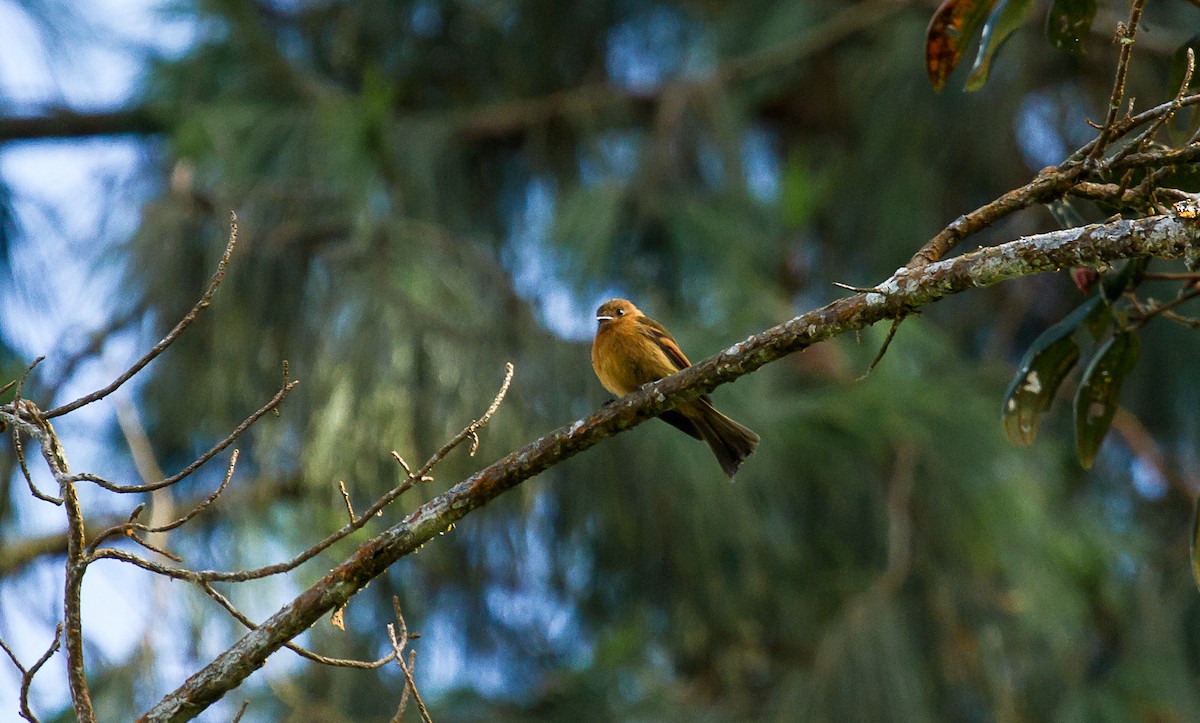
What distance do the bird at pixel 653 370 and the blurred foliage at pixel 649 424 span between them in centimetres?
82

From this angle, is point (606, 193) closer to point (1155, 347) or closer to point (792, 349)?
point (1155, 347)

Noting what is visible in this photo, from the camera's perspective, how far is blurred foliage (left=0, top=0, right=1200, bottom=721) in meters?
5.73

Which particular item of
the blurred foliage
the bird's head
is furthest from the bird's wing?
the blurred foliage

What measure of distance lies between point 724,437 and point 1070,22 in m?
1.78

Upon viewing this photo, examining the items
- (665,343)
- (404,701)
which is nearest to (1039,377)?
(404,701)

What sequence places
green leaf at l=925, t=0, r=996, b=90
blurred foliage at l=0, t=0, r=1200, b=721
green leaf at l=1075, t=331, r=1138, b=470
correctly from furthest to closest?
blurred foliage at l=0, t=0, r=1200, b=721 < green leaf at l=925, t=0, r=996, b=90 < green leaf at l=1075, t=331, r=1138, b=470

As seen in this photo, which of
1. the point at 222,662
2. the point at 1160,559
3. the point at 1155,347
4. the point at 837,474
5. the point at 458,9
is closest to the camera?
the point at 222,662

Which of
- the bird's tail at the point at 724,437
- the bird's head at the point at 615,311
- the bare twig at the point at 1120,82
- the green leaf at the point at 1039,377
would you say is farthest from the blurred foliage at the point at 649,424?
the bare twig at the point at 1120,82

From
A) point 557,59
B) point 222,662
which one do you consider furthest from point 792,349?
point 557,59

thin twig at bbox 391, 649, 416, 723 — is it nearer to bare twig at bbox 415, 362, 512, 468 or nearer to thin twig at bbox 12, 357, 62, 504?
bare twig at bbox 415, 362, 512, 468

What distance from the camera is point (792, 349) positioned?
263cm

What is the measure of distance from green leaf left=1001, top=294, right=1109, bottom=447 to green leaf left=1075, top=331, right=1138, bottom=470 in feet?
0.19

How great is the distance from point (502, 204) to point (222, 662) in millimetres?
6064

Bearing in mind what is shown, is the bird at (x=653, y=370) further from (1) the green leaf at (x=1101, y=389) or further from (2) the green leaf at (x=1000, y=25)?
(2) the green leaf at (x=1000, y=25)
